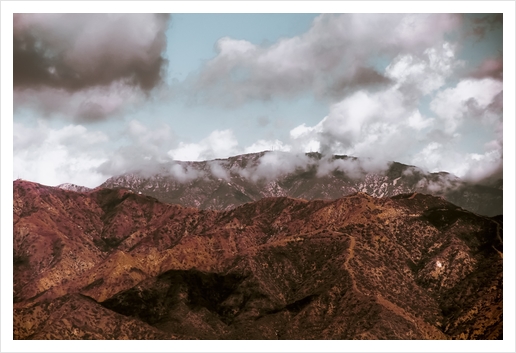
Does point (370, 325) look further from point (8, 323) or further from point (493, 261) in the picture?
point (8, 323)

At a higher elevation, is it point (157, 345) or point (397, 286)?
point (397, 286)

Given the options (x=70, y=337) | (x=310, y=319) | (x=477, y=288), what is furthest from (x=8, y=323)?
(x=477, y=288)

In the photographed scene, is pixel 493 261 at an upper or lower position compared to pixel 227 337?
upper

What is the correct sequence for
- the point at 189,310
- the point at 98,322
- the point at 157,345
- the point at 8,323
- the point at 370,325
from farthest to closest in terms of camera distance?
the point at 189,310
the point at 98,322
the point at 370,325
the point at 157,345
the point at 8,323

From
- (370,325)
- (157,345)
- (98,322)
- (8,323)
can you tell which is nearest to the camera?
(8,323)

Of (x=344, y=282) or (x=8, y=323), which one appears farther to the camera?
(x=344, y=282)

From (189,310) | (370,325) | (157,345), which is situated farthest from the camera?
(189,310)

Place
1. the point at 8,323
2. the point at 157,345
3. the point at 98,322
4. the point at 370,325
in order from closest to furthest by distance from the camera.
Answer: the point at 8,323, the point at 157,345, the point at 370,325, the point at 98,322

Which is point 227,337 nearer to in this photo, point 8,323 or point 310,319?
point 310,319

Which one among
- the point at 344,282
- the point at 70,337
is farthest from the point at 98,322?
the point at 344,282
